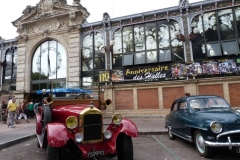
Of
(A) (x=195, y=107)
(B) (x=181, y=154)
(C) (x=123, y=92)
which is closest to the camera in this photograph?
(B) (x=181, y=154)

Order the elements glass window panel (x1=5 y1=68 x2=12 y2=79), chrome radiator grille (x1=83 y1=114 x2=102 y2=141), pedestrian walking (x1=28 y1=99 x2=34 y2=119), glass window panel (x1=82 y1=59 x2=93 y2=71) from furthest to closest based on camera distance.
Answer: glass window panel (x1=5 y1=68 x2=12 y2=79) < glass window panel (x1=82 y1=59 x2=93 y2=71) < pedestrian walking (x1=28 y1=99 x2=34 y2=119) < chrome radiator grille (x1=83 y1=114 x2=102 y2=141)

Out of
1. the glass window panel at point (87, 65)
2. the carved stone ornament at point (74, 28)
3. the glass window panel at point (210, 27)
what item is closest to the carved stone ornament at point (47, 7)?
the carved stone ornament at point (74, 28)

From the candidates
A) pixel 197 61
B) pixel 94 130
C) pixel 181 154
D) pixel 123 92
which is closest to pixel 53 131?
pixel 94 130

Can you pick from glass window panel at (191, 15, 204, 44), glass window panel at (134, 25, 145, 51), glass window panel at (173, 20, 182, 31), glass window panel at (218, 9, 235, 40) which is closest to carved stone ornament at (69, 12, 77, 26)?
glass window panel at (134, 25, 145, 51)

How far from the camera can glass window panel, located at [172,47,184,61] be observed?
47.3 feet

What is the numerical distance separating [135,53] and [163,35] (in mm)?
2637

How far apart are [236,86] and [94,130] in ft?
38.8

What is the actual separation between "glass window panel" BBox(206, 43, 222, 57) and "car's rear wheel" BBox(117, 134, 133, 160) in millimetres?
11360

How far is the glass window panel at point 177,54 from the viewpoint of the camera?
47.3 ft

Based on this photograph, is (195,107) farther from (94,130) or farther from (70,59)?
(70,59)

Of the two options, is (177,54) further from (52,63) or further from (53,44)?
(53,44)

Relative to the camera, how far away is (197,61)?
13.9m

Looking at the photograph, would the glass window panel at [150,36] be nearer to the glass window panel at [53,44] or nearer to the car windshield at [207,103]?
the glass window panel at [53,44]

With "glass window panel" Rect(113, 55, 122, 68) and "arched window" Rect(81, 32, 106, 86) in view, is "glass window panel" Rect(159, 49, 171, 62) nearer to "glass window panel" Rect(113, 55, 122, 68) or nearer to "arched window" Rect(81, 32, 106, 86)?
"glass window panel" Rect(113, 55, 122, 68)
